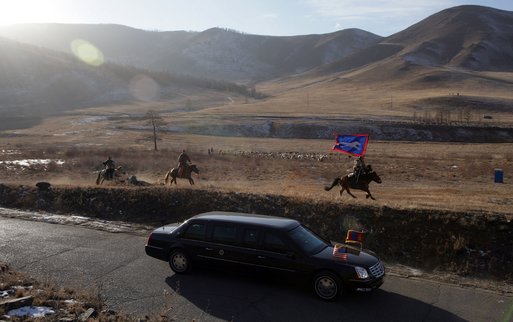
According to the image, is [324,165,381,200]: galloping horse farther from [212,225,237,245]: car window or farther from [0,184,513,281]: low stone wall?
[212,225,237,245]: car window

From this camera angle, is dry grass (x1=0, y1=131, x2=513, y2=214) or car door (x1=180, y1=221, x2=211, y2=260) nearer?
car door (x1=180, y1=221, x2=211, y2=260)

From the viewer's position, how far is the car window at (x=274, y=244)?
11.4 meters

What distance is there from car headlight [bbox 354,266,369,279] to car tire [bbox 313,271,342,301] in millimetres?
435

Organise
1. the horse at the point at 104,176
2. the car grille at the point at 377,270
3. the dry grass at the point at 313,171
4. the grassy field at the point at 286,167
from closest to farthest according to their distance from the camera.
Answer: the car grille at the point at 377,270 < the grassy field at the point at 286,167 < the horse at the point at 104,176 < the dry grass at the point at 313,171

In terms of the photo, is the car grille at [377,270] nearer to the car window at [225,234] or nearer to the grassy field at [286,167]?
the car window at [225,234]

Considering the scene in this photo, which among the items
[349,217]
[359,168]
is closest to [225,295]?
Result: [349,217]

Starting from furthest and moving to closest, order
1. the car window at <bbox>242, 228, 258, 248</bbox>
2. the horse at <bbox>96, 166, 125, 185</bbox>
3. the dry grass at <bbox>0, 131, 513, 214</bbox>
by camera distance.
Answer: the dry grass at <bbox>0, 131, 513, 214</bbox>, the horse at <bbox>96, 166, 125, 185</bbox>, the car window at <bbox>242, 228, 258, 248</bbox>

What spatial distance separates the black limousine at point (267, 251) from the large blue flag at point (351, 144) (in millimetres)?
9150

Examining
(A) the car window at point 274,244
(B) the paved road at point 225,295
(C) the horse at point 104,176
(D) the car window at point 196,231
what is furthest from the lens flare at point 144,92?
(A) the car window at point 274,244

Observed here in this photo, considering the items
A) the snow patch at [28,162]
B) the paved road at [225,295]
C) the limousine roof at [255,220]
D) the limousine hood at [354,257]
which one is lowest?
the snow patch at [28,162]

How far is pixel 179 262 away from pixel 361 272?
4.49m

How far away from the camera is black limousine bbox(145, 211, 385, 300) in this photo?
10.9 m

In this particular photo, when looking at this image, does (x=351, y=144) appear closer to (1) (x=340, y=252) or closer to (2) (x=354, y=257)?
(1) (x=340, y=252)

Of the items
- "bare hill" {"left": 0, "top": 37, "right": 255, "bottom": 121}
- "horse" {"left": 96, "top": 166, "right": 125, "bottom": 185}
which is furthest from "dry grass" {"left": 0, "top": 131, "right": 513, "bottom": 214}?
"bare hill" {"left": 0, "top": 37, "right": 255, "bottom": 121}
